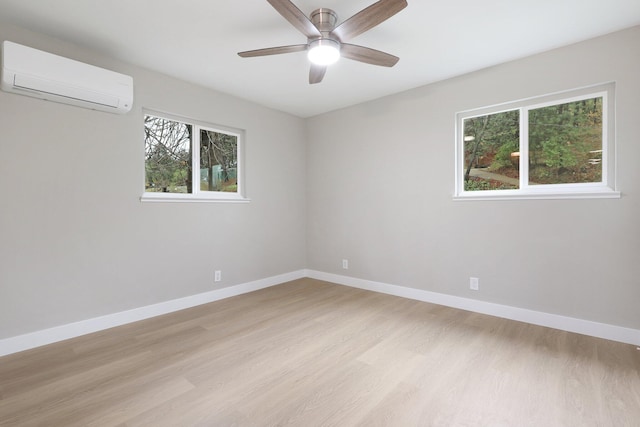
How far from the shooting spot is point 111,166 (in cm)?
270

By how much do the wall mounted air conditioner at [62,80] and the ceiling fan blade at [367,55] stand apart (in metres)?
1.89

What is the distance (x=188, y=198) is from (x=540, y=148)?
3.58 meters

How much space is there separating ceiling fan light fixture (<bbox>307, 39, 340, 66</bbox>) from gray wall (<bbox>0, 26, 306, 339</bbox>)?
69.2 inches

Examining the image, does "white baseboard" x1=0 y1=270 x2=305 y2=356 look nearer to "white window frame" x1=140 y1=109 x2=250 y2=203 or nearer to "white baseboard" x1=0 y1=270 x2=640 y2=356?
"white baseboard" x1=0 y1=270 x2=640 y2=356

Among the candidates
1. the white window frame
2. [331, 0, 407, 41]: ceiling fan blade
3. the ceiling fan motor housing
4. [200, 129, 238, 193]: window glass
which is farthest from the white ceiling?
[200, 129, 238, 193]: window glass

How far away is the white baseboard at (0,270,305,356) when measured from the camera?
2254 mm

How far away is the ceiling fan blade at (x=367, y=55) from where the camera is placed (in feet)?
7.08

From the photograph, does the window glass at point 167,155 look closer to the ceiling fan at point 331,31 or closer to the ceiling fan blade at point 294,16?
the ceiling fan at point 331,31

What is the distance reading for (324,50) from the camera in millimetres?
2113

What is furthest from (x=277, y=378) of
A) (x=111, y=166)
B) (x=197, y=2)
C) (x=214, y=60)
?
(x=214, y=60)

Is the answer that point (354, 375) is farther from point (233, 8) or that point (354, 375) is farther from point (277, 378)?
point (233, 8)

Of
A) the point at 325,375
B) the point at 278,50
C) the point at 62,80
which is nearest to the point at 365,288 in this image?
the point at 325,375

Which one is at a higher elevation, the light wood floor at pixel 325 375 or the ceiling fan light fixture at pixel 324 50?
the ceiling fan light fixture at pixel 324 50

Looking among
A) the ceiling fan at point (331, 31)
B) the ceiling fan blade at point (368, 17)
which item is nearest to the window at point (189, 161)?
the ceiling fan at point (331, 31)
